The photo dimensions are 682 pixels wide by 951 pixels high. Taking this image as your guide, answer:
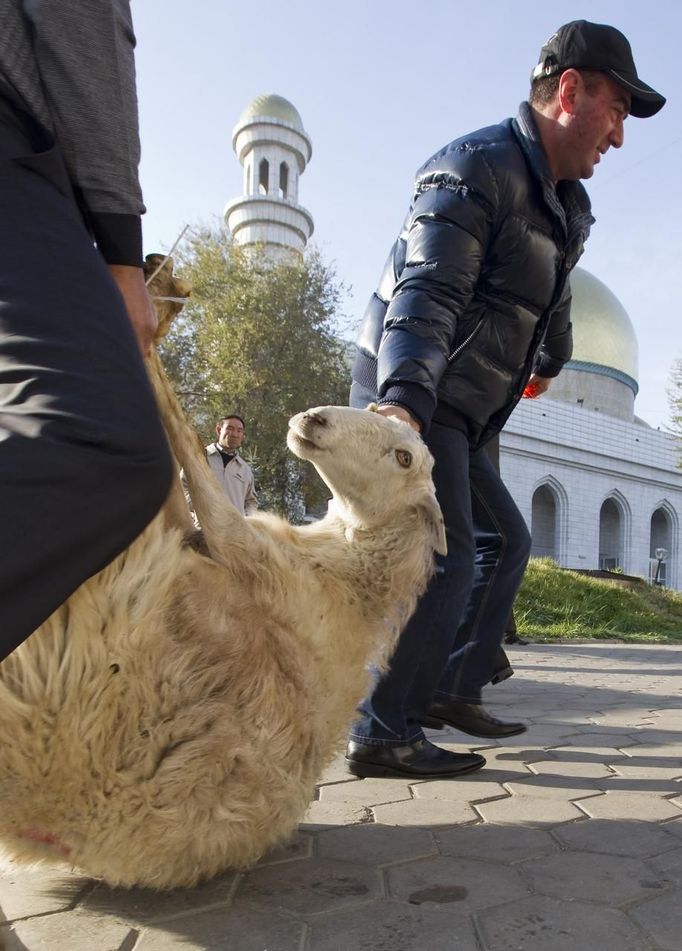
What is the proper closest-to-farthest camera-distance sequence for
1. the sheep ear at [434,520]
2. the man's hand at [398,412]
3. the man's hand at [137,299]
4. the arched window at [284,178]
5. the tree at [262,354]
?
the man's hand at [137,299] → the sheep ear at [434,520] → the man's hand at [398,412] → the tree at [262,354] → the arched window at [284,178]

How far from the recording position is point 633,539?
5416cm

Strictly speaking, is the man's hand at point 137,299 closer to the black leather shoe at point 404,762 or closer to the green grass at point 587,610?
the black leather shoe at point 404,762

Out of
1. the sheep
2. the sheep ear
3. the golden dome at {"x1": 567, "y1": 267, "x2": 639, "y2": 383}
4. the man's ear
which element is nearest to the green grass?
the man's ear

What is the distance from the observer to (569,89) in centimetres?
369

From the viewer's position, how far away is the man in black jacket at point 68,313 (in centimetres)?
142

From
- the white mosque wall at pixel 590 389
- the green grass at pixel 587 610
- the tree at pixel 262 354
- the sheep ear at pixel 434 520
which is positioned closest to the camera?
the sheep ear at pixel 434 520

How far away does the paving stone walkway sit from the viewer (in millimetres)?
1914

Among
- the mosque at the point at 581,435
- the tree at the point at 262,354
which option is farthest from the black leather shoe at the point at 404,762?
the mosque at the point at 581,435

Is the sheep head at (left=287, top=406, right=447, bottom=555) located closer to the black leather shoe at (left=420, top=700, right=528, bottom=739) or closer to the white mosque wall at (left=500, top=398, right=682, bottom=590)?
the black leather shoe at (left=420, top=700, right=528, bottom=739)

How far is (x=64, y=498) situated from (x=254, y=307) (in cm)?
2567

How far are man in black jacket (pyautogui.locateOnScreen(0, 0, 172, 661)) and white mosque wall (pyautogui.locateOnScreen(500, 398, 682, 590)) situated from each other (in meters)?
42.5

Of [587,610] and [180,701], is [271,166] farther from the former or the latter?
[180,701]

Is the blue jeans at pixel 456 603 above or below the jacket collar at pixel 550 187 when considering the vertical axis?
below

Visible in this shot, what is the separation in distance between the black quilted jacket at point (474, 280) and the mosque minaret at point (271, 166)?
161 ft
